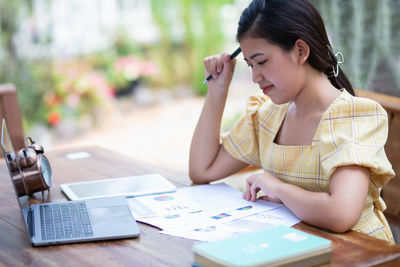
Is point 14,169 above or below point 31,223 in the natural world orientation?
above

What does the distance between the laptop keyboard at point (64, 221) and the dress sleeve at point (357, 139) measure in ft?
1.83

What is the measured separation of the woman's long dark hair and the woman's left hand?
0.30 meters

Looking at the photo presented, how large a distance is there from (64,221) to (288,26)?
687 millimetres

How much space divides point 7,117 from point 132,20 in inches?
114

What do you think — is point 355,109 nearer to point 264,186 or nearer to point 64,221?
point 264,186

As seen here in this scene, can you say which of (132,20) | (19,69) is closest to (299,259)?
(19,69)

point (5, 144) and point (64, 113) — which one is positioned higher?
point (5, 144)

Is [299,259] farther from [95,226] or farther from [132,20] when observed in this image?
[132,20]

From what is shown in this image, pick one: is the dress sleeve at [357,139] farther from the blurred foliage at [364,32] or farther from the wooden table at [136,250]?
the blurred foliage at [364,32]

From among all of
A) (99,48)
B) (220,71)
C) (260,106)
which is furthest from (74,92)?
(260,106)

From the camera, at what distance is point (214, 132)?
1763mm

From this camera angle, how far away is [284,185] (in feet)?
4.61

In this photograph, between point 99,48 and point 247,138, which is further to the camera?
point 99,48

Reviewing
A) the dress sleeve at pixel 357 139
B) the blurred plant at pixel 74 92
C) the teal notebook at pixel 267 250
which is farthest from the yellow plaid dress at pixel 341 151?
the blurred plant at pixel 74 92
